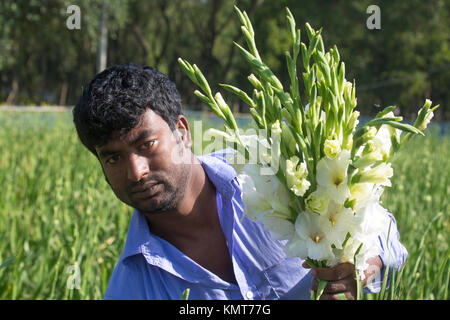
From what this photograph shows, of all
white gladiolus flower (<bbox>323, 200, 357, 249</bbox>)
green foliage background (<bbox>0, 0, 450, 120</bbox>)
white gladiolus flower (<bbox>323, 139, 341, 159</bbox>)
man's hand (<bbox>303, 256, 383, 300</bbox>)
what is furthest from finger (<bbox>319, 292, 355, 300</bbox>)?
green foliage background (<bbox>0, 0, 450, 120</bbox>)

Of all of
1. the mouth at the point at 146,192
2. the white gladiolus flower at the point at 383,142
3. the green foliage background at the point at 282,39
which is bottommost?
the mouth at the point at 146,192

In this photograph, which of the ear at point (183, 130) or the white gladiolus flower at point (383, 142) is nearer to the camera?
the white gladiolus flower at point (383, 142)

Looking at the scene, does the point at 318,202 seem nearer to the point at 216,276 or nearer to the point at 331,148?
the point at 331,148

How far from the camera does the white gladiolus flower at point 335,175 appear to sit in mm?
586

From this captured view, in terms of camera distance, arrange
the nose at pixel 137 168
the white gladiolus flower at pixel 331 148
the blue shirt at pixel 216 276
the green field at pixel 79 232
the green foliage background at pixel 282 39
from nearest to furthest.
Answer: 1. the white gladiolus flower at pixel 331 148
2. the nose at pixel 137 168
3. the blue shirt at pixel 216 276
4. the green field at pixel 79 232
5. the green foliage background at pixel 282 39

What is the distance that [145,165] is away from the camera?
98cm

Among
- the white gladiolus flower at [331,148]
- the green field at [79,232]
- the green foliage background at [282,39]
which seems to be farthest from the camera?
the green foliage background at [282,39]

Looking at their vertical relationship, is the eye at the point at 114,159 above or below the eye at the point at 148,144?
below

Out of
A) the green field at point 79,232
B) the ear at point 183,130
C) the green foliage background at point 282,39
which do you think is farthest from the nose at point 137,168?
the green foliage background at point 282,39

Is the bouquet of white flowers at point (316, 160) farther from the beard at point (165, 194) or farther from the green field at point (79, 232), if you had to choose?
the beard at point (165, 194)

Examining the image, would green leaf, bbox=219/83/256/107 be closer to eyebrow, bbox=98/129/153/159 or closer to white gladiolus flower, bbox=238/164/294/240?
white gladiolus flower, bbox=238/164/294/240

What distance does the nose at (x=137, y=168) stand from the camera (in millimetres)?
956

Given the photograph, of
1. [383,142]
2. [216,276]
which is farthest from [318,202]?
[216,276]

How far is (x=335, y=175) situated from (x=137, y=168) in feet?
1.53
